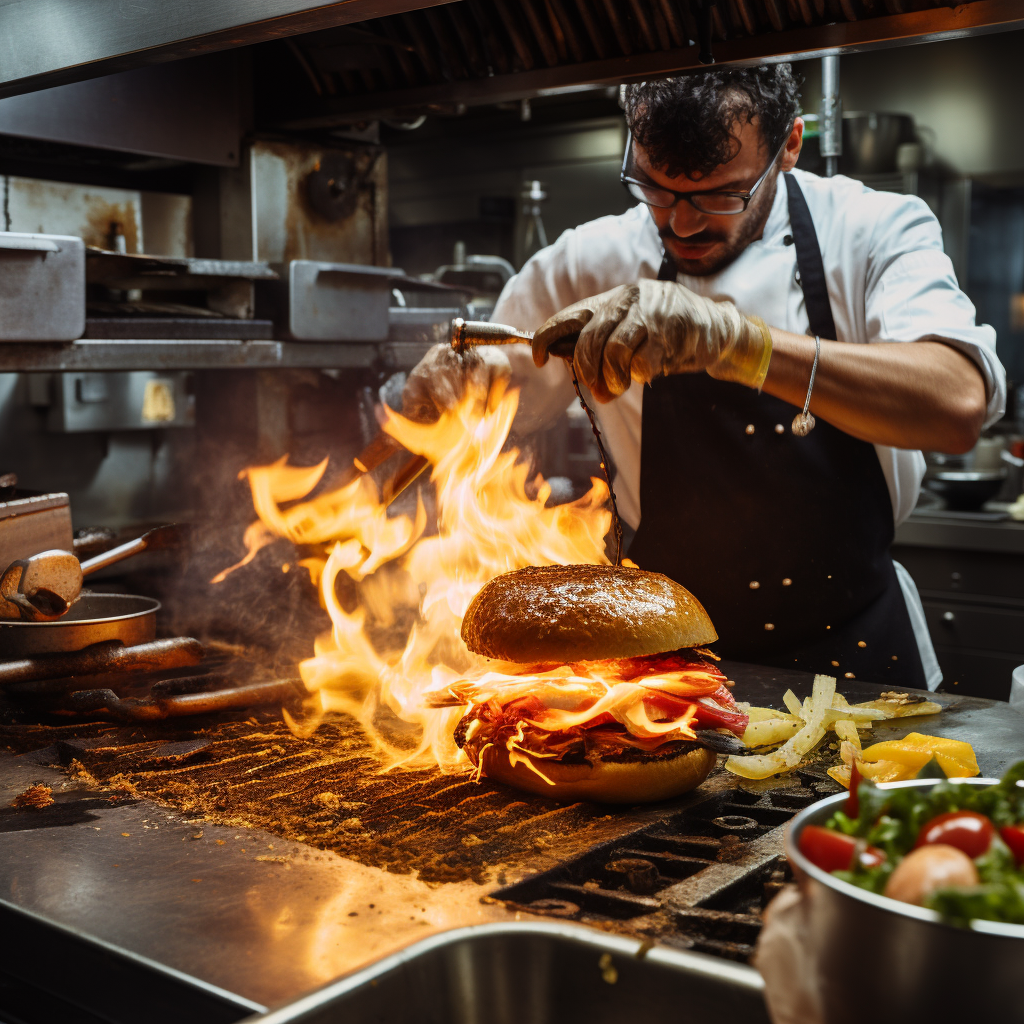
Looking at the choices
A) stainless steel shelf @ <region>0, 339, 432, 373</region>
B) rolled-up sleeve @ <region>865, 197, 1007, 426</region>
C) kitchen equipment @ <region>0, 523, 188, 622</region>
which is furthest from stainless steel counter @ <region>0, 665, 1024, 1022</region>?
rolled-up sleeve @ <region>865, 197, 1007, 426</region>

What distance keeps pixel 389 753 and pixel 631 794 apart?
496 millimetres

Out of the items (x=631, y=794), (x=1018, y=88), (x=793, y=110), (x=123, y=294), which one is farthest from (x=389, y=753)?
(x=1018, y=88)

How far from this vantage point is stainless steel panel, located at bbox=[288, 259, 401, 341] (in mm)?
2963

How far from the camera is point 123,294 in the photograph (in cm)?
279

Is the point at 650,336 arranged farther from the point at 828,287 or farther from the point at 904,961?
the point at 904,961

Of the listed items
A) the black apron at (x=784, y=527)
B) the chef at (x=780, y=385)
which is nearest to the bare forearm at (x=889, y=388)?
the chef at (x=780, y=385)

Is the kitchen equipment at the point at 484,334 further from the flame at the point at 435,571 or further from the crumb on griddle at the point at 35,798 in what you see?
the crumb on griddle at the point at 35,798

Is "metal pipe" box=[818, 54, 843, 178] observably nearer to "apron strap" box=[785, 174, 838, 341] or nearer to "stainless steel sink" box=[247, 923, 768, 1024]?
"apron strap" box=[785, 174, 838, 341]

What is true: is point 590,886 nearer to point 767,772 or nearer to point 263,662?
point 767,772

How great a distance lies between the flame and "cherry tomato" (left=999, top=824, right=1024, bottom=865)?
0.98m

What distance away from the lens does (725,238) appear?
8.83 feet

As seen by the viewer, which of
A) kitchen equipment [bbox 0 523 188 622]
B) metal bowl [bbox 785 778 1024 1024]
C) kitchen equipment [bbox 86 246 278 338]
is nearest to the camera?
metal bowl [bbox 785 778 1024 1024]

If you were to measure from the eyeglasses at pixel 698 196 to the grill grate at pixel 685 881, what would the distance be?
1.39 metres

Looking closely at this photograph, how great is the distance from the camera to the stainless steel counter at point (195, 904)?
117cm
